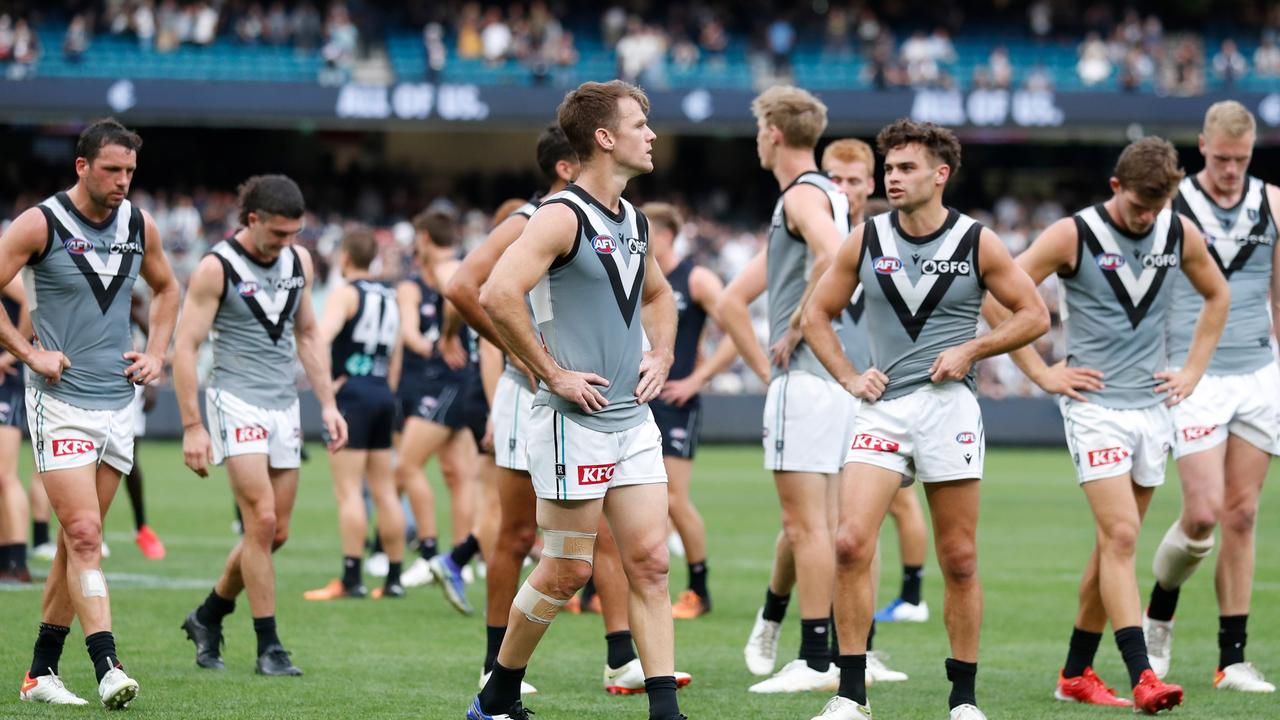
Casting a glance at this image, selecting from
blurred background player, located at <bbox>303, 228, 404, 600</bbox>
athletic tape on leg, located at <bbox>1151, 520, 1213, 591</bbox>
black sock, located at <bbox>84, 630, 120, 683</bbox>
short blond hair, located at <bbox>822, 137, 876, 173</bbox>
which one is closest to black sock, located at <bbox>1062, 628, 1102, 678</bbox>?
athletic tape on leg, located at <bbox>1151, 520, 1213, 591</bbox>

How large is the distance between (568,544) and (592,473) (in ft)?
1.00

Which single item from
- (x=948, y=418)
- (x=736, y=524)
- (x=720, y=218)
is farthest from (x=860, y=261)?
(x=720, y=218)

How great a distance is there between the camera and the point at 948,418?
21.3 ft

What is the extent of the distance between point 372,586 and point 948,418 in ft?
21.3

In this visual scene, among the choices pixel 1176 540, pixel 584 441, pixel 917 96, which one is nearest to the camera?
pixel 584 441

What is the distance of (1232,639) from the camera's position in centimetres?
782

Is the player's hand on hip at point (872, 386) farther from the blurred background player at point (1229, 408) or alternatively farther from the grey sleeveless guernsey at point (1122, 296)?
the blurred background player at point (1229, 408)

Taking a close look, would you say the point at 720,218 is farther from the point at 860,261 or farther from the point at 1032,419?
the point at 860,261

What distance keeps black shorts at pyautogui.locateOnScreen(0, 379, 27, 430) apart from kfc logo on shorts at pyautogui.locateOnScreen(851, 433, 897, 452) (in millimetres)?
7060

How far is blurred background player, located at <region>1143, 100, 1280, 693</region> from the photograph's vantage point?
778cm

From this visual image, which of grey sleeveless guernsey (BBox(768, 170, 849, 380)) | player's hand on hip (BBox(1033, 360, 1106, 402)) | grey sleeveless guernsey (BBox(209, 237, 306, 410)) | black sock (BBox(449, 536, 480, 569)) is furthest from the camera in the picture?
black sock (BBox(449, 536, 480, 569))

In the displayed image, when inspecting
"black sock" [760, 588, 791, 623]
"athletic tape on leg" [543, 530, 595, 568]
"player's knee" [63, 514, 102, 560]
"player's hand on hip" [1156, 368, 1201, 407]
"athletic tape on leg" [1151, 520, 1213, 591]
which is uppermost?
"player's hand on hip" [1156, 368, 1201, 407]

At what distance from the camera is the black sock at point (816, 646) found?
770cm

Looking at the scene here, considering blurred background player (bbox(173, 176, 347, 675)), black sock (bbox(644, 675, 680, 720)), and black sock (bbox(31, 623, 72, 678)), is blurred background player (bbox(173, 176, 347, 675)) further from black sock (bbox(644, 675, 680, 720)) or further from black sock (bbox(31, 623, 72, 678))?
black sock (bbox(644, 675, 680, 720))
